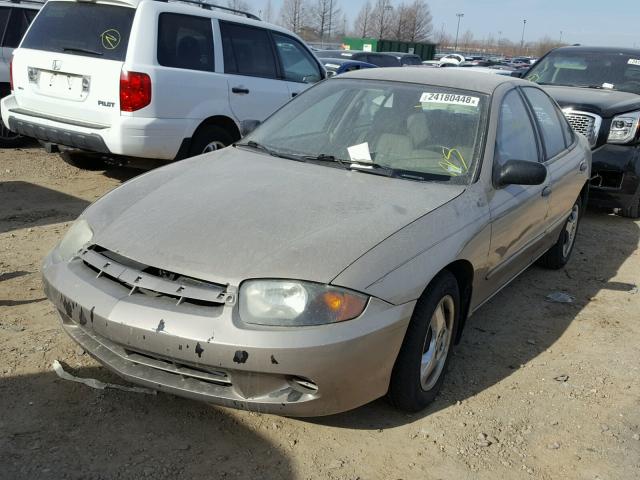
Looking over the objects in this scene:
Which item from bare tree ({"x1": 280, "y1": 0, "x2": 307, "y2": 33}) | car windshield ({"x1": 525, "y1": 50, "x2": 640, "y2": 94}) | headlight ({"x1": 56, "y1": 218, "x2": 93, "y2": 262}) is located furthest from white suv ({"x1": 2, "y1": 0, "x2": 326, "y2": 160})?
bare tree ({"x1": 280, "y1": 0, "x2": 307, "y2": 33})

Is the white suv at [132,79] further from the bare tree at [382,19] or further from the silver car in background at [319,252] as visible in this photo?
the bare tree at [382,19]

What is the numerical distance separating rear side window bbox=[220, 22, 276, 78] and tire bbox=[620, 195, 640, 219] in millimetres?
4214

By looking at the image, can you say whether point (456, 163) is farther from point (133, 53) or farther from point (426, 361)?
point (133, 53)

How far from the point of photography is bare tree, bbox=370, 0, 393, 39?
76.6 metres

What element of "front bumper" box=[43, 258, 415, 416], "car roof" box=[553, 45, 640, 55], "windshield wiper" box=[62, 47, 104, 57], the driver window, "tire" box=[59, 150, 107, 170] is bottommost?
"tire" box=[59, 150, 107, 170]

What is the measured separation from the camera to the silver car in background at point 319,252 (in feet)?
8.33

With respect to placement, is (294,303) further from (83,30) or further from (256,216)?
(83,30)

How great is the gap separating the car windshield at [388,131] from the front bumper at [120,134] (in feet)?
6.86

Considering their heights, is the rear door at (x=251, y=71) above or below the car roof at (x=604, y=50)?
below

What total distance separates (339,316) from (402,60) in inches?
914

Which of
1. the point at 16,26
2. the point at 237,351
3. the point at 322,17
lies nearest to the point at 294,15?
the point at 322,17

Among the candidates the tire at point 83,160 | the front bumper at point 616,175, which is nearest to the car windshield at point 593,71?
the front bumper at point 616,175

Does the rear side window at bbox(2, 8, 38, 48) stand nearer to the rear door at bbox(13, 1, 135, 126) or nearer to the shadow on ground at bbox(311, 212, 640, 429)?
the rear door at bbox(13, 1, 135, 126)

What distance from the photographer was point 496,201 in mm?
3545
